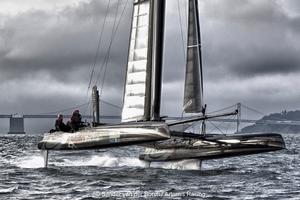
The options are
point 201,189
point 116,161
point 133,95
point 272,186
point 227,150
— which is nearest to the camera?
point 201,189

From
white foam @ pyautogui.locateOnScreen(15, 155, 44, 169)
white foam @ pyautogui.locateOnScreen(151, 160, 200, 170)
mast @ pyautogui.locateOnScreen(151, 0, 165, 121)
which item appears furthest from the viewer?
white foam @ pyautogui.locateOnScreen(15, 155, 44, 169)

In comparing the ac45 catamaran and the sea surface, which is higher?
the ac45 catamaran

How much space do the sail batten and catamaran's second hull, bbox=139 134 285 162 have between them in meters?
1.25

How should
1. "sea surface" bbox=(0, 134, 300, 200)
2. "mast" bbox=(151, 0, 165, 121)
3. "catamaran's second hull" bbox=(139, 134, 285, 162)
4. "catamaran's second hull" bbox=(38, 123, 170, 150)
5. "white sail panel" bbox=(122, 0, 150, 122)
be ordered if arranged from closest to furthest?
1. "sea surface" bbox=(0, 134, 300, 200)
2. "catamaran's second hull" bbox=(38, 123, 170, 150)
3. "catamaran's second hull" bbox=(139, 134, 285, 162)
4. "mast" bbox=(151, 0, 165, 121)
5. "white sail panel" bbox=(122, 0, 150, 122)

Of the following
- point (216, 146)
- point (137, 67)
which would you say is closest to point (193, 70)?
point (137, 67)

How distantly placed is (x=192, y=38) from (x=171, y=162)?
4988 millimetres

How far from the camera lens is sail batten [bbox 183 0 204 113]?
820 inches

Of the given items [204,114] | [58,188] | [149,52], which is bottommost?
[58,188]

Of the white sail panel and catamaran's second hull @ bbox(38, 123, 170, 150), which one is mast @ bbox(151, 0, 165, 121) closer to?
the white sail panel

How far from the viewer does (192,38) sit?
2197 centimetres

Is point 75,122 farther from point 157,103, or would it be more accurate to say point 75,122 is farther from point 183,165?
point 183,165

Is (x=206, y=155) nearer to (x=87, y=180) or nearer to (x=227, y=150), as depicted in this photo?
(x=227, y=150)

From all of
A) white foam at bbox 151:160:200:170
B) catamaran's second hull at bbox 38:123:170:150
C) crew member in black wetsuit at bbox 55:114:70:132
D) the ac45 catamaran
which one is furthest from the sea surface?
crew member in black wetsuit at bbox 55:114:70:132

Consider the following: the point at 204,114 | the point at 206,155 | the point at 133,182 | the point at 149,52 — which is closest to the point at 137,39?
the point at 149,52
